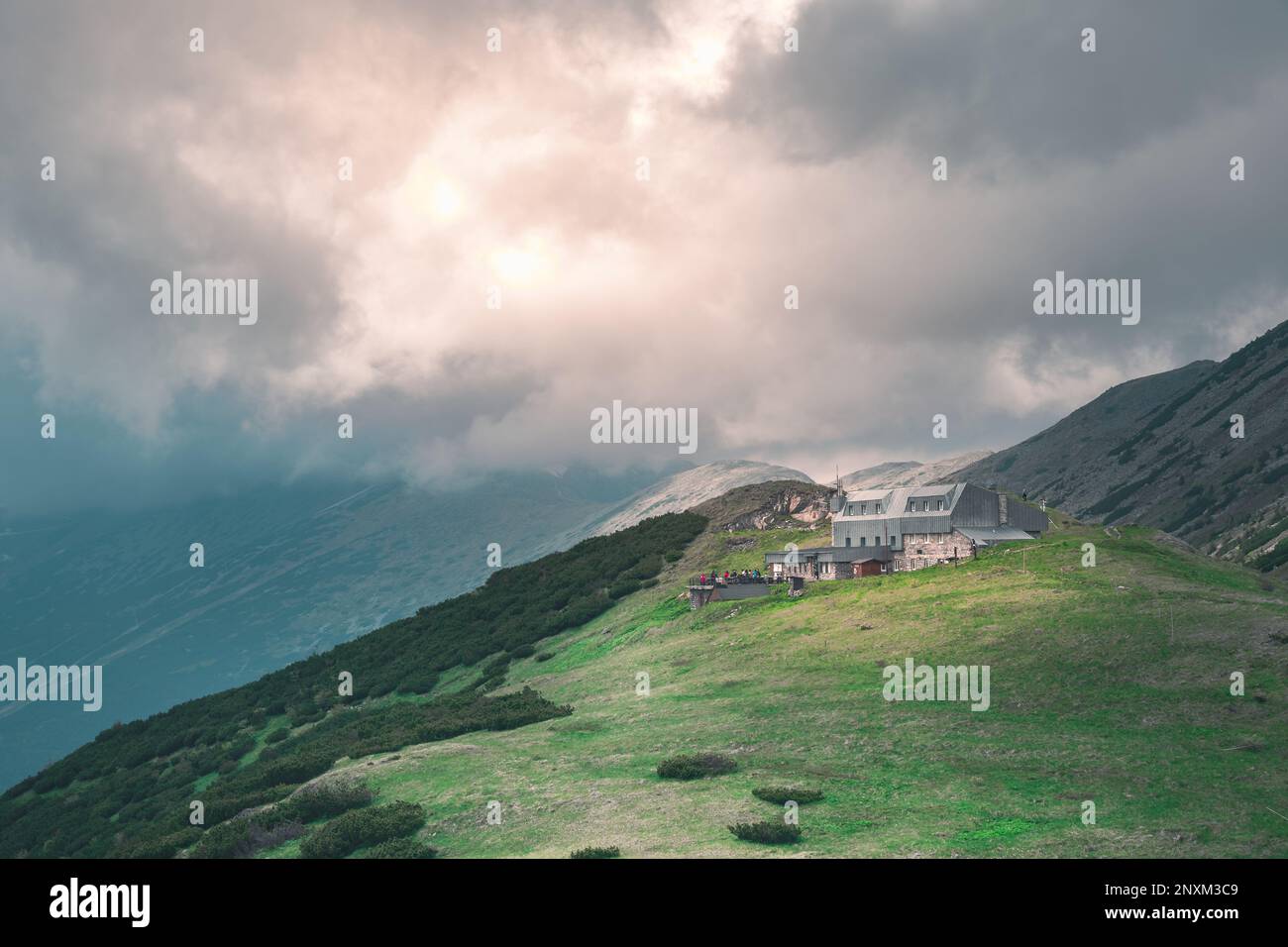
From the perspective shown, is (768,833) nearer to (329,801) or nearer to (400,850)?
(400,850)

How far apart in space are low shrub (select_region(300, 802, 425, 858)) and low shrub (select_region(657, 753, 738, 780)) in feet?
30.8

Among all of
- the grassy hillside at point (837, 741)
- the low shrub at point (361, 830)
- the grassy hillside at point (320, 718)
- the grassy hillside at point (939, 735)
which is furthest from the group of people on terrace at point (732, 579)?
the low shrub at point (361, 830)

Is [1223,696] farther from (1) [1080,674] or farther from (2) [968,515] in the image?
(2) [968,515]

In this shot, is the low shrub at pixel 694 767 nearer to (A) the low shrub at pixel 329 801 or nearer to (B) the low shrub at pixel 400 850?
(B) the low shrub at pixel 400 850

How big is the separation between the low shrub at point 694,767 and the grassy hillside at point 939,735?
661 millimetres

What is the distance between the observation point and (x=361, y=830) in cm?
3366

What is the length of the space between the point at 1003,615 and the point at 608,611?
140 feet

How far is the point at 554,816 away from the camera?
32.4m

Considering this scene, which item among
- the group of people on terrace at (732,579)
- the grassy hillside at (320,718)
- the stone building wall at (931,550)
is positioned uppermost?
the stone building wall at (931,550)

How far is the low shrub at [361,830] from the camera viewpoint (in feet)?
108

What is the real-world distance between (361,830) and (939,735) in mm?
A: 22732

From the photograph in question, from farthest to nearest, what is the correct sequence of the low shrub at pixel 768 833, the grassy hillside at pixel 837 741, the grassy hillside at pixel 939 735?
1. the grassy hillside at pixel 837 741
2. the grassy hillside at pixel 939 735
3. the low shrub at pixel 768 833

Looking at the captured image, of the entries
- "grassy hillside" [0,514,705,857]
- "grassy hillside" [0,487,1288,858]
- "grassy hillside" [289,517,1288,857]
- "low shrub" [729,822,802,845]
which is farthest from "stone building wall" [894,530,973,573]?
"low shrub" [729,822,802,845]
